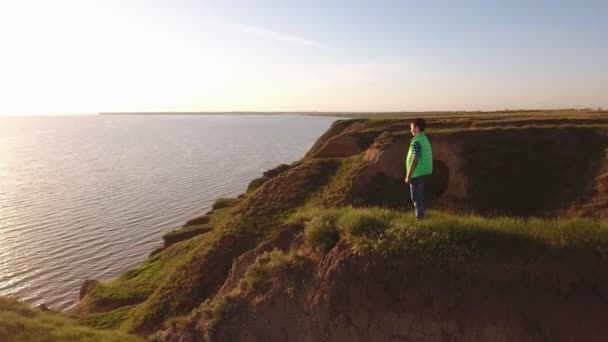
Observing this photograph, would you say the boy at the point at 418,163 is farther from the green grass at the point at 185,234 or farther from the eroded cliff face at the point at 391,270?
the green grass at the point at 185,234

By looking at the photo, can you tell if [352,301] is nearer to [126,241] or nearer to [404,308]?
[404,308]

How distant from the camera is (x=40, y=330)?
17.0 m

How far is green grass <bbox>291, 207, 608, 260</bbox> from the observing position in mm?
9992

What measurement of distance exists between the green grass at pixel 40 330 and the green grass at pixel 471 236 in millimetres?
11814

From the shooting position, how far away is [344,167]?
28.9 m

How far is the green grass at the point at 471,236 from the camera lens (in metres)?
9.99

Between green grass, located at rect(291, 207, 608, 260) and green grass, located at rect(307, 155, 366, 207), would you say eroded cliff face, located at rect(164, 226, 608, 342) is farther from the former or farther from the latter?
green grass, located at rect(307, 155, 366, 207)

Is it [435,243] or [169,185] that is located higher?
[435,243]

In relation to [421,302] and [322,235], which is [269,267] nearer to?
[322,235]

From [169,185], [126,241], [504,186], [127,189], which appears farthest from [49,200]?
[504,186]

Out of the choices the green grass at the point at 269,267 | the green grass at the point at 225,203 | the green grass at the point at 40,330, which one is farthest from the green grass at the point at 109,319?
the green grass at the point at 225,203

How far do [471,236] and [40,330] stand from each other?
16731mm

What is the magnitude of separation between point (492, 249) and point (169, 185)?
54.8 m

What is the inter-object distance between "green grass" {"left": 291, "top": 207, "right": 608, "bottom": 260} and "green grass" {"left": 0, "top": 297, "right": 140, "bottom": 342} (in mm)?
11814
